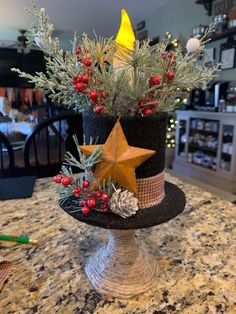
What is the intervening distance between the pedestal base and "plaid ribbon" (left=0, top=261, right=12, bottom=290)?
0.53 ft

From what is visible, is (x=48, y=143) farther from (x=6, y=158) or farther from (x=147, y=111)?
(x=147, y=111)

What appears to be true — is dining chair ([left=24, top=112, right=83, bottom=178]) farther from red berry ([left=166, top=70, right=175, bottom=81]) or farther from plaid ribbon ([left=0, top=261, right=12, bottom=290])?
red berry ([left=166, top=70, right=175, bottom=81])

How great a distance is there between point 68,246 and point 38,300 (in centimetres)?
16

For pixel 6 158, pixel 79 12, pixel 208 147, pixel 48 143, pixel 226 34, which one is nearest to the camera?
pixel 48 143

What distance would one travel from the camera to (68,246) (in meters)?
0.60

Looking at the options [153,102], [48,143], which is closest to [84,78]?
[153,102]

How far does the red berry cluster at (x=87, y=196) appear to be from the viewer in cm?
41

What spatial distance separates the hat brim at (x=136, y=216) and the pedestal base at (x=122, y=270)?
6 centimetres

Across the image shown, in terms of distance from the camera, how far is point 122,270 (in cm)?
48

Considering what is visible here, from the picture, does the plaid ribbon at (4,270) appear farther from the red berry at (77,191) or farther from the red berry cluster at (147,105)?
the red berry cluster at (147,105)

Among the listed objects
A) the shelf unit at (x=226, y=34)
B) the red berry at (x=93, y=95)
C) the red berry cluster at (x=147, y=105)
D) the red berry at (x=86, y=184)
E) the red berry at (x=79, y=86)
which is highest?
the shelf unit at (x=226, y=34)

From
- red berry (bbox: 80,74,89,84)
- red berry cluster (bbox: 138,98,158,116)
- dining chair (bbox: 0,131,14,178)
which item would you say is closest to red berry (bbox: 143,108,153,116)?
red berry cluster (bbox: 138,98,158,116)

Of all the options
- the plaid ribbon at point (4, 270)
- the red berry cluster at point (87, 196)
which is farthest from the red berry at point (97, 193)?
the plaid ribbon at point (4, 270)

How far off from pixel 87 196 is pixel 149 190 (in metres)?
0.11
